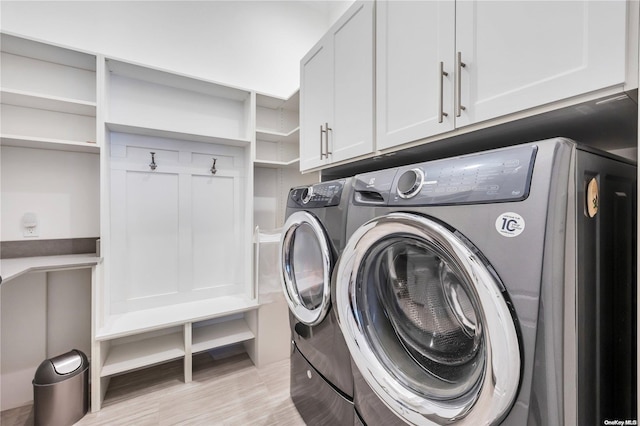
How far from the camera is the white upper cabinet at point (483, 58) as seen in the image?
659 mm

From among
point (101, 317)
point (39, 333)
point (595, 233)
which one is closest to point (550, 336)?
point (595, 233)

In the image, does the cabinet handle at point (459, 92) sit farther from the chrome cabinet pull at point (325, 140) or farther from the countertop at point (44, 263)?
the countertop at point (44, 263)

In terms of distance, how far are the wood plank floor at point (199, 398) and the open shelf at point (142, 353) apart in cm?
22

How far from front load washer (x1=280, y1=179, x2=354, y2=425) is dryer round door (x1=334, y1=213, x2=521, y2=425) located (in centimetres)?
19

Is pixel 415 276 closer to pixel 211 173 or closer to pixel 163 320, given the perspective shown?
pixel 163 320

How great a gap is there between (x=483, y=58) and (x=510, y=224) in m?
0.58

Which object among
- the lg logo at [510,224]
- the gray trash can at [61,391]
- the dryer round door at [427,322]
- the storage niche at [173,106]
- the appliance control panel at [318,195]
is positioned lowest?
the gray trash can at [61,391]

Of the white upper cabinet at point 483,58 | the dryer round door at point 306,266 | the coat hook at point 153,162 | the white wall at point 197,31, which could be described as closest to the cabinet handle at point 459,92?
the white upper cabinet at point 483,58

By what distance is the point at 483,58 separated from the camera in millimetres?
880

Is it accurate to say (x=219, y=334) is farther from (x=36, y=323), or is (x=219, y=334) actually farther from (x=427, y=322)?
(x=427, y=322)

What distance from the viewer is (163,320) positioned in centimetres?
201

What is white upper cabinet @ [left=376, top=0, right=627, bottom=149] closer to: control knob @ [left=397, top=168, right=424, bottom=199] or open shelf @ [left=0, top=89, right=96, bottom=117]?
control knob @ [left=397, top=168, right=424, bottom=199]

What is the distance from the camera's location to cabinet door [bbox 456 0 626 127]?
64cm

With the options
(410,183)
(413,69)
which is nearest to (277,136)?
(413,69)
